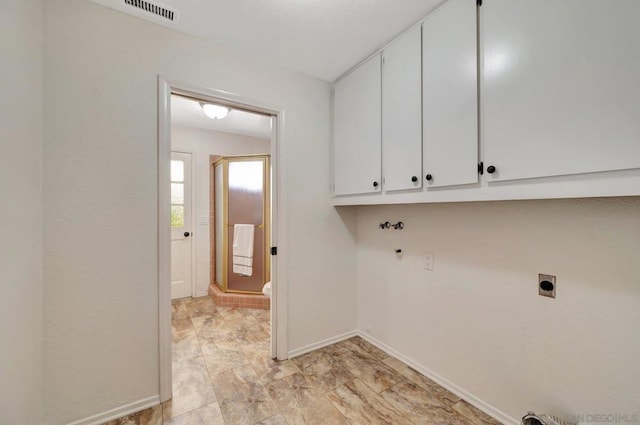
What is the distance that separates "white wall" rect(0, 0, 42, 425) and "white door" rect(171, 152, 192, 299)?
7.38ft

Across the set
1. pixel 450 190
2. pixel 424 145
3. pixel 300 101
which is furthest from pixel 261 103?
pixel 450 190

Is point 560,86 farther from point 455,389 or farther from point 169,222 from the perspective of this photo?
point 169,222

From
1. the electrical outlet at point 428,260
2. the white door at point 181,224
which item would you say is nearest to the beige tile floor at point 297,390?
the electrical outlet at point 428,260

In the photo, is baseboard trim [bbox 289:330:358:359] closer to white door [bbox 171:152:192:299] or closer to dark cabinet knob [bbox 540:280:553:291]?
dark cabinet knob [bbox 540:280:553:291]

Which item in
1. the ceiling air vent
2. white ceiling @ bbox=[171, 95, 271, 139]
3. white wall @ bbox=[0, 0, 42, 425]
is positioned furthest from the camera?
white ceiling @ bbox=[171, 95, 271, 139]

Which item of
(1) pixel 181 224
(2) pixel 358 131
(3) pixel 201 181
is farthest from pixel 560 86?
(1) pixel 181 224

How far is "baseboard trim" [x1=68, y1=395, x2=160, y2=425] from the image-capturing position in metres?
1.42

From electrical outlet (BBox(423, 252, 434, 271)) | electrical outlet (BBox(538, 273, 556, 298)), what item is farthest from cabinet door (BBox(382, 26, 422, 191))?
electrical outlet (BBox(538, 273, 556, 298))

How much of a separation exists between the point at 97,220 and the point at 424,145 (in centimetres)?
197

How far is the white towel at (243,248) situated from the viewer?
3.36 m

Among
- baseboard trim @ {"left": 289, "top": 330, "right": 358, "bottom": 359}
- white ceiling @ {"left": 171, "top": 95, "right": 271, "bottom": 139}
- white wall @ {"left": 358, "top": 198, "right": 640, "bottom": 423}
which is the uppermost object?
white ceiling @ {"left": 171, "top": 95, "right": 271, "bottom": 139}

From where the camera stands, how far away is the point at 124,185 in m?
1.50

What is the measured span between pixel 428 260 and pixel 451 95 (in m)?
1.10

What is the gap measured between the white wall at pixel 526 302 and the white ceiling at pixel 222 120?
7.50 feet
